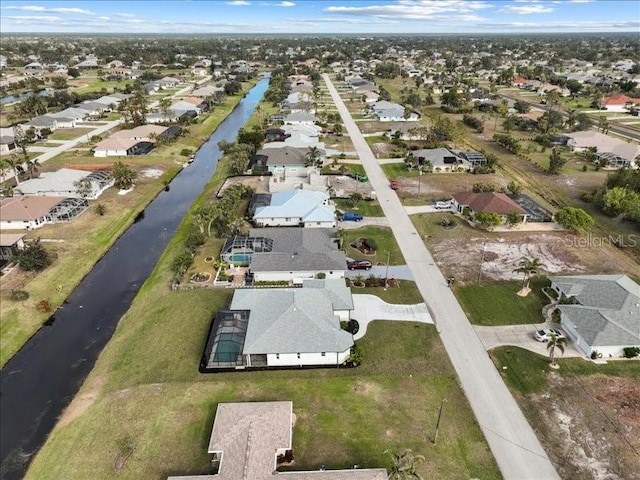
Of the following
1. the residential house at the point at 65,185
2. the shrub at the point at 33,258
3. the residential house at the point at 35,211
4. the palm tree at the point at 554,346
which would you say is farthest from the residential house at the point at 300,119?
the palm tree at the point at 554,346

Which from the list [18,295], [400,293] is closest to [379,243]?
[400,293]

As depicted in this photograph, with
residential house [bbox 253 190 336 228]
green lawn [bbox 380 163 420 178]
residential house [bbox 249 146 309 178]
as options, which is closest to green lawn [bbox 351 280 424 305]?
residential house [bbox 253 190 336 228]

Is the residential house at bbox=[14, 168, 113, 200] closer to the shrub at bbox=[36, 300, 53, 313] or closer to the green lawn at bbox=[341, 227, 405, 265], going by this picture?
the shrub at bbox=[36, 300, 53, 313]

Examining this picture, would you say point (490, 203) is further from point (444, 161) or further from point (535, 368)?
point (535, 368)

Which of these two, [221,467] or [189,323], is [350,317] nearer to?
[189,323]

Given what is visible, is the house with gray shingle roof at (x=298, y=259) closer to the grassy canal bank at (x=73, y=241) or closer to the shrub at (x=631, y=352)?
the grassy canal bank at (x=73, y=241)

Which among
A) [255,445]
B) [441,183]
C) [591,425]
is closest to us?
[255,445]

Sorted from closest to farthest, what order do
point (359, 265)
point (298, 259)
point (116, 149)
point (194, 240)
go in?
point (298, 259) < point (359, 265) < point (194, 240) < point (116, 149)
